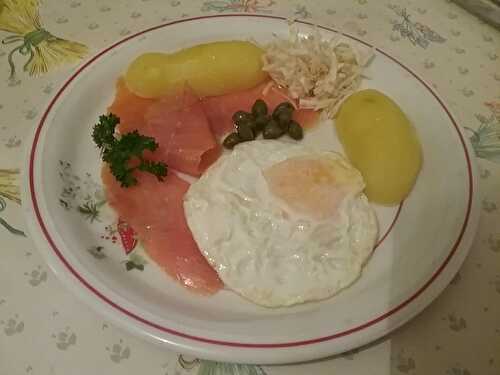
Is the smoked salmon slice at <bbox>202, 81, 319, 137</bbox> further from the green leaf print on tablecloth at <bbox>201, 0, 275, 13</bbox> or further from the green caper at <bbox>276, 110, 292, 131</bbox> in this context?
the green leaf print on tablecloth at <bbox>201, 0, 275, 13</bbox>

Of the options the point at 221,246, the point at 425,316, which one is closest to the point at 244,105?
the point at 221,246

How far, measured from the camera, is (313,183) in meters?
2.12

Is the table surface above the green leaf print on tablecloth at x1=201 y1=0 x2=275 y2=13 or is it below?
below

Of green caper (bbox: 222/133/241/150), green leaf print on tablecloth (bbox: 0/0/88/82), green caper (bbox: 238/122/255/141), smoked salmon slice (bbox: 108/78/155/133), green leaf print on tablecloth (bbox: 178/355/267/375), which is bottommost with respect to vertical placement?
green leaf print on tablecloth (bbox: 178/355/267/375)

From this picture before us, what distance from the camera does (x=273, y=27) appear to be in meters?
2.76

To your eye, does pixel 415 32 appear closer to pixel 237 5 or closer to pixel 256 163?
pixel 237 5

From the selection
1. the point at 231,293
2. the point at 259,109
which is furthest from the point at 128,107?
the point at 231,293

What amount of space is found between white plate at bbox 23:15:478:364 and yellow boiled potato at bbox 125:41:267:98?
0.13m

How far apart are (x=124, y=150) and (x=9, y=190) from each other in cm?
53

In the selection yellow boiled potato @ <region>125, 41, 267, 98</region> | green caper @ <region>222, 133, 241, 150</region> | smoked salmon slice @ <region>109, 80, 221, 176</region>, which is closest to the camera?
smoked salmon slice @ <region>109, 80, 221, 176</region>

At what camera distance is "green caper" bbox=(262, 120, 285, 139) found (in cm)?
242

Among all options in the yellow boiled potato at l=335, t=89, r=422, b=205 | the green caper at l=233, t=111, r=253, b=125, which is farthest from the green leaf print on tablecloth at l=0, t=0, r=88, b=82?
the yellow boiled potato at l=335, t=89, r=422, b=205

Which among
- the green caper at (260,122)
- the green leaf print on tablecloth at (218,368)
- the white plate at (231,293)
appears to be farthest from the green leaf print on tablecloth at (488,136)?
the green leaf print on tablecloth at (218,368)

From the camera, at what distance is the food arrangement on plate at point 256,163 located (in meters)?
1.93
